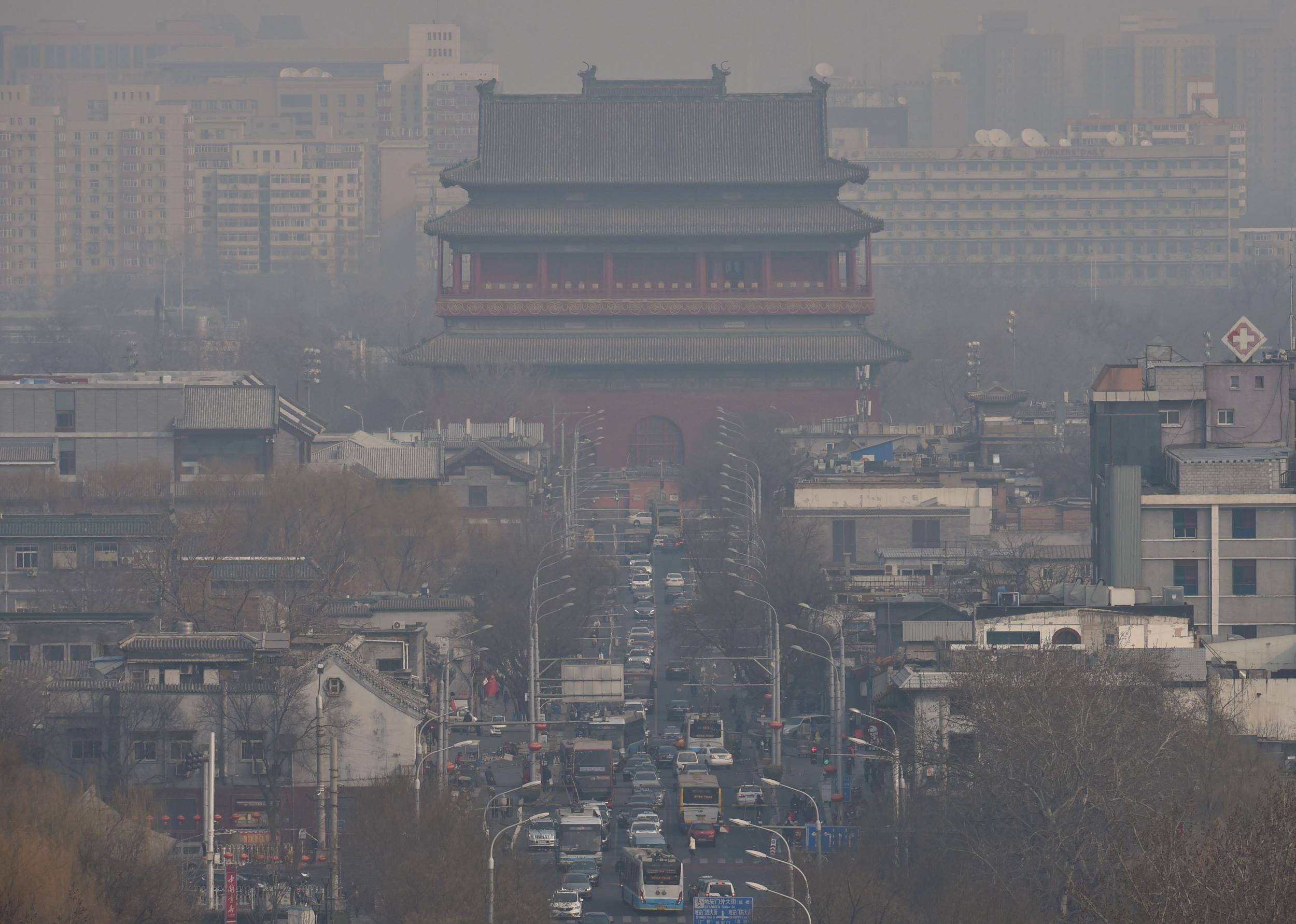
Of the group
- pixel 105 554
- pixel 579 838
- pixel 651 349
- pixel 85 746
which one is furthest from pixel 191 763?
pixel 651 349

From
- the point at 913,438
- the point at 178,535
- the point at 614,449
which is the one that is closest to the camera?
the point at 178,535

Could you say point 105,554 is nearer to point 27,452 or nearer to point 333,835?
point 27,452

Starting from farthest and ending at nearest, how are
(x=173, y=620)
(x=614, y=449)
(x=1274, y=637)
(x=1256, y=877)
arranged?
1. (x=614, y=449)
2. (x=173, y=620)
3. (x=1274, y=637)
4. (x=1256, y=877)

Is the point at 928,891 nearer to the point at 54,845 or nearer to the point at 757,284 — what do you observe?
the point at 54,845

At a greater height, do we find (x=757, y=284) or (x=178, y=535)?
(x=757, y=284)

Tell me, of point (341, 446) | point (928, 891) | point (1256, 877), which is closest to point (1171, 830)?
point (1256, 877)

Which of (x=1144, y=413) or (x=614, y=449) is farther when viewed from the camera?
(x=614, y=449)

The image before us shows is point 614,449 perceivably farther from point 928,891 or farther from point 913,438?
point 928,891
